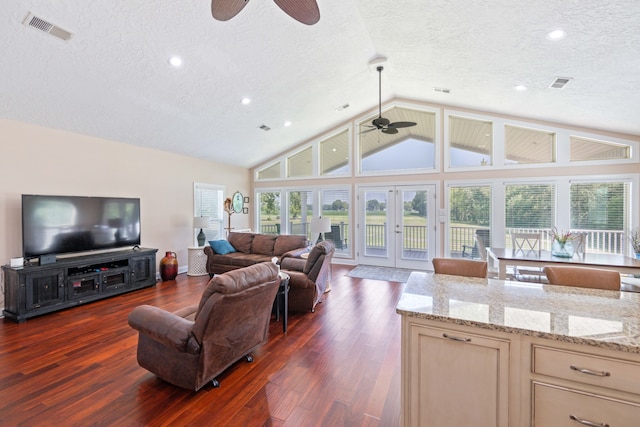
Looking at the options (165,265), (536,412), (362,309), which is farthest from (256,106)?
(536,412)

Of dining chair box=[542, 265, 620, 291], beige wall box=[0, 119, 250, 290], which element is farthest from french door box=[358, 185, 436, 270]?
dining chair box=[542, 265, 620, 291]

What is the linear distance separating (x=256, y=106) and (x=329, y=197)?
3.20m

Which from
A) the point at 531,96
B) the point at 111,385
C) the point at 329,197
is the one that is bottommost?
the point at 111,385

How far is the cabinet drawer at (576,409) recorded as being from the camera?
1.15m

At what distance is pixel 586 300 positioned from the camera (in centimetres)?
165

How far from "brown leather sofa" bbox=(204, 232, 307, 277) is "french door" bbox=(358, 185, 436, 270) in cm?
207

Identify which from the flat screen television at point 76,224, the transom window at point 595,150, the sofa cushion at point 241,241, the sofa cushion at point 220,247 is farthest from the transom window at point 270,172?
the transom window at point 595,150

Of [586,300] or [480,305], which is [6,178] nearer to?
[480,305]

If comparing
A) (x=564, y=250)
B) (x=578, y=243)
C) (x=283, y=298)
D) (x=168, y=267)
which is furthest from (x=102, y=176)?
(x=578, y=243)

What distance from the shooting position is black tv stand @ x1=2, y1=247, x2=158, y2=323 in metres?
3.56

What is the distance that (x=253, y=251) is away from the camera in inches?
241

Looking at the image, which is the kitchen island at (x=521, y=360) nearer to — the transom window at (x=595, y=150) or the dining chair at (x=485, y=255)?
the dining chair at (x=485, y=255)

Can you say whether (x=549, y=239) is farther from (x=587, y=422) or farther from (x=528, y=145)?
(x=587, y=422)

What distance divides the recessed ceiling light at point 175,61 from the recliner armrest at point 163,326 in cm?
296
